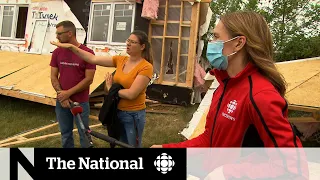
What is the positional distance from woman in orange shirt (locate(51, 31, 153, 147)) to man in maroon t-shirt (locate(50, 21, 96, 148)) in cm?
44

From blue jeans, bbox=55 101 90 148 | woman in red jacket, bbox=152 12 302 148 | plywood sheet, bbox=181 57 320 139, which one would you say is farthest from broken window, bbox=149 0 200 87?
woman in red jacket, bbox=152 12 302 148

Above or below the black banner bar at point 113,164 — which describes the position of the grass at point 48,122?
below

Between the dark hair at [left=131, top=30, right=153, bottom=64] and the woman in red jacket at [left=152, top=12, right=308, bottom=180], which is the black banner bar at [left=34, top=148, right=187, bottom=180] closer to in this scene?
the woman in red jacket at [left=152, top=12, right=308, bottom=180]

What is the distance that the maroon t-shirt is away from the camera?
368 cm

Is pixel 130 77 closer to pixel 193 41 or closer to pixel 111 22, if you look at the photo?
pixel 193 41

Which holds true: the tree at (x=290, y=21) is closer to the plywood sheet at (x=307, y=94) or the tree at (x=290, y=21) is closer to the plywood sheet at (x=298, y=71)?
the plywood sheet at (x=298, y=71)

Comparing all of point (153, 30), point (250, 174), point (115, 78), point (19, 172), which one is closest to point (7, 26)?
point (153, 30)

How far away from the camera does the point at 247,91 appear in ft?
4.25

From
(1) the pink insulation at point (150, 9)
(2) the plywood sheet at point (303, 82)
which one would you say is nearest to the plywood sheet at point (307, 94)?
(2) the plywood sheet at point (303, 82)

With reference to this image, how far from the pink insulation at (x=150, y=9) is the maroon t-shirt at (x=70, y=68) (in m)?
4.60

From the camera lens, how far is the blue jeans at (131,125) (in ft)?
10.6

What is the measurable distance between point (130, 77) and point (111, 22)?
613 cm

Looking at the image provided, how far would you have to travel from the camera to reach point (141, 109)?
3.33 metres

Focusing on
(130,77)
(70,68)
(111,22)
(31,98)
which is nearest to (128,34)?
(111,22)
